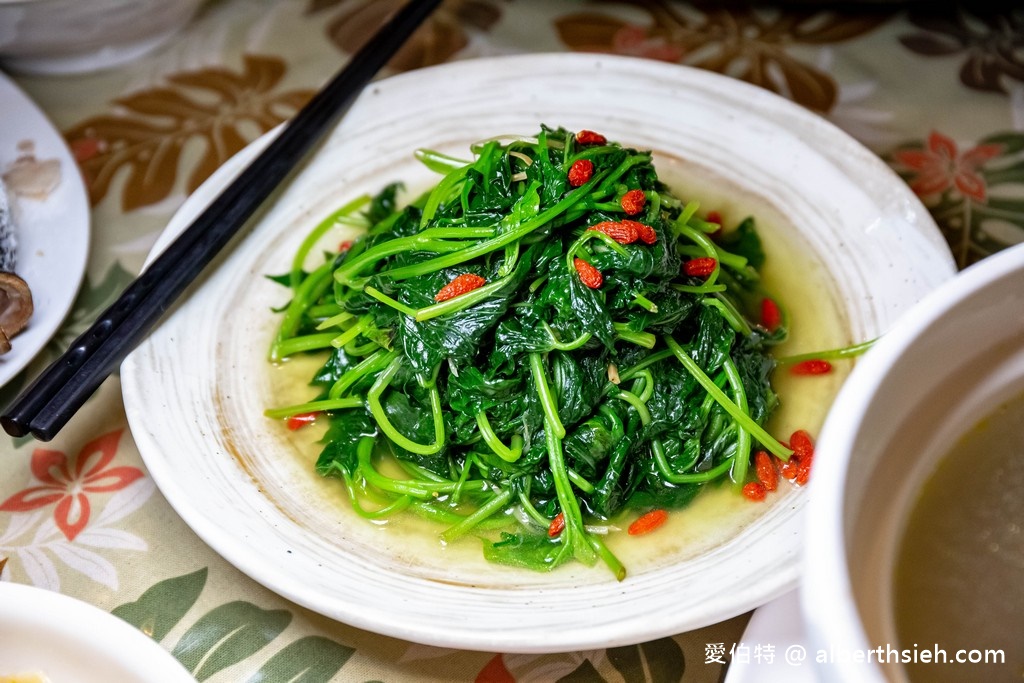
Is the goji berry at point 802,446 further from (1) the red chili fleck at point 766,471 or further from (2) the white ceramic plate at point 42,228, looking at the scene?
(2) the white ceramic plate at point 42,228

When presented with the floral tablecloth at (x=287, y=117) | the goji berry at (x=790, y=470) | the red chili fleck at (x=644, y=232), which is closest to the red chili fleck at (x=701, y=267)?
the red chili fleck at (x=644, y=232)

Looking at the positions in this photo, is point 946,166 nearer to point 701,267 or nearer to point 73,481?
point 701,267

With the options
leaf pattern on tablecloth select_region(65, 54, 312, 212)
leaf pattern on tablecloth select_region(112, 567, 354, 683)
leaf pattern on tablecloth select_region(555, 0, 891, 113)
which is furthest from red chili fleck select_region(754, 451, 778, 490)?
leaf pattern on tablecloth select_region(65, 54, 312, 212)

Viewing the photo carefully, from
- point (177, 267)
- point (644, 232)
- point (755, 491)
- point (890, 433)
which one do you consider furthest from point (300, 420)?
point (890, 433)

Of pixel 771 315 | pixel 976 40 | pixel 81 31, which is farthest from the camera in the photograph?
pixel 976 40

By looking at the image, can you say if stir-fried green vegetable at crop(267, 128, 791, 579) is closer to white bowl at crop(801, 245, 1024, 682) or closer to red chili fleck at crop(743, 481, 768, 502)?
red chili fleck at crop(743, 481, 768, 502)

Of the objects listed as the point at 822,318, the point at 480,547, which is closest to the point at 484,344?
the point at 480,547
